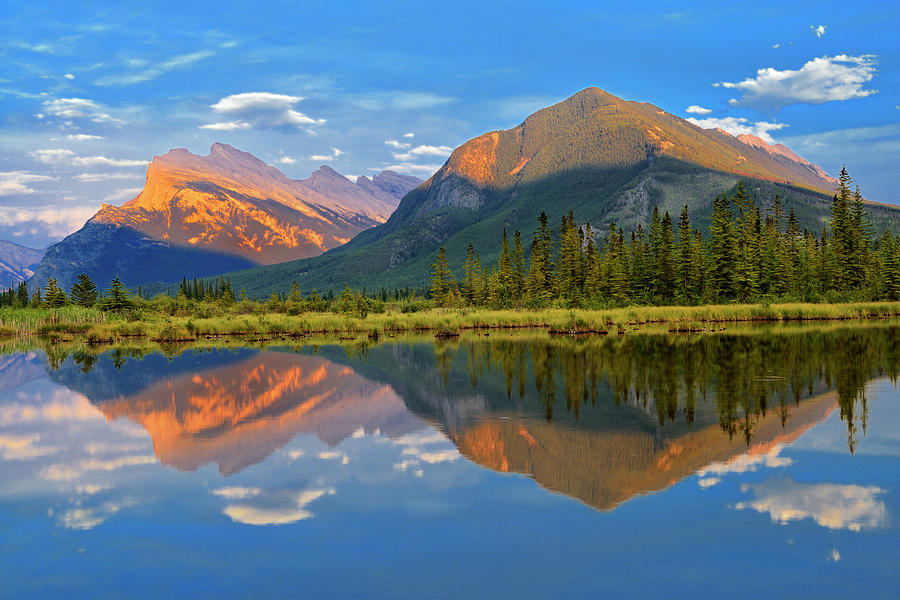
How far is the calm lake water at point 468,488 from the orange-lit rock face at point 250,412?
15 cm

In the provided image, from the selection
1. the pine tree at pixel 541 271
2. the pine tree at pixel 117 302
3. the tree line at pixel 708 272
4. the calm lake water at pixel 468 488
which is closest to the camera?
the calm lake water at pixel 468 488

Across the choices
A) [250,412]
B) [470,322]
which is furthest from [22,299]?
[250,412]

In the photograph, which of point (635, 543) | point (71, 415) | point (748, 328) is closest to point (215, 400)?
point (71, 415)

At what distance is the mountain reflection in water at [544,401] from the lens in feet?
54.4

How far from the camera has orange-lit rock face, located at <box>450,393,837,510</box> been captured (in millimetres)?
14156

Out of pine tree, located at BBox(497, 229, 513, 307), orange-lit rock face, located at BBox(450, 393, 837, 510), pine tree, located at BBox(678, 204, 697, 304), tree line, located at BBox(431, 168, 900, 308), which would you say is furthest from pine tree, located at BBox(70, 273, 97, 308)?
orange-lit rock face, located at BBox(450, 393, 837, 510)

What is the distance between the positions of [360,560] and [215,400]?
19.1 meters

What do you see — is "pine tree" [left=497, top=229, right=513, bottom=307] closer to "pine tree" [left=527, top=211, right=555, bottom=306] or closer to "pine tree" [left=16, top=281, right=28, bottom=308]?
"pine tree" [left=527, top=211, right=555, bottom=306]

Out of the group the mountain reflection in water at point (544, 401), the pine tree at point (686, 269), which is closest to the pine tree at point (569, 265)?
the pine tree at point (686, 269)

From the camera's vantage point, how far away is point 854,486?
1363 centimetres

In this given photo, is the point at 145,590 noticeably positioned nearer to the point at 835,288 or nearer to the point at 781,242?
the point at 835,288

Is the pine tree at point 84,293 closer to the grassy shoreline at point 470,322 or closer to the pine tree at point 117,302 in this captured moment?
the pine tree at point 117,302

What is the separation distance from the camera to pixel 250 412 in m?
24.8

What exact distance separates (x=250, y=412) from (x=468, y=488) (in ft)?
42.5
